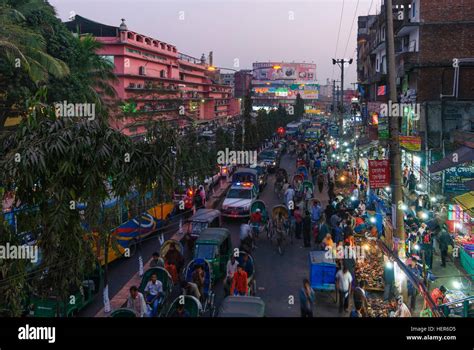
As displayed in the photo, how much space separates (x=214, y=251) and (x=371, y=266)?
4873 mm

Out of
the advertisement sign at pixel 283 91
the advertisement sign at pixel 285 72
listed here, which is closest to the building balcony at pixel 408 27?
the advertisement sign at pixel 283 91

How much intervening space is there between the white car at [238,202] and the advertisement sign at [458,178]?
9389 mm

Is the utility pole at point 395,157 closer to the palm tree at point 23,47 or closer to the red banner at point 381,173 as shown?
the red banner at point 381,173

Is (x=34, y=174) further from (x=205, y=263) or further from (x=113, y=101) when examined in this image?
(x=113, y=101)

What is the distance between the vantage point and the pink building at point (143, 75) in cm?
4130

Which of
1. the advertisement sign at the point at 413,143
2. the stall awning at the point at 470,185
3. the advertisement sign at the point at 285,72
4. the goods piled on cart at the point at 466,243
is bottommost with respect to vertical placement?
the goods piled on cart at the point at 466,243

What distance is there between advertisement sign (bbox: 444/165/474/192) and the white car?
939cm

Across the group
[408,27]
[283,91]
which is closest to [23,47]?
[408,27]

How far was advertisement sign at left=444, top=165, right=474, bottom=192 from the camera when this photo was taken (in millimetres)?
16172

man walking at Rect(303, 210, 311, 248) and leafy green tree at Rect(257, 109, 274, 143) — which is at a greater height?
leafy green tree at Rect(257, 109, 274, 143)

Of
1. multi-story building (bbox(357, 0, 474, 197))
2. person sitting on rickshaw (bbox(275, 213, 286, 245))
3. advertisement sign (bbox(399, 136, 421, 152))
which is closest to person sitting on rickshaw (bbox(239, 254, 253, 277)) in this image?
person sitting on rickshaw (bbox(275, 213, 286, 245))

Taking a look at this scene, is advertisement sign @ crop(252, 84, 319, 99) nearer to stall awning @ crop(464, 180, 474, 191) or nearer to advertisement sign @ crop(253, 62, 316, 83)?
advertisement sign @ crop(253, 62, 316, 83)

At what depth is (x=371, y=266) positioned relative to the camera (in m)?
13.6

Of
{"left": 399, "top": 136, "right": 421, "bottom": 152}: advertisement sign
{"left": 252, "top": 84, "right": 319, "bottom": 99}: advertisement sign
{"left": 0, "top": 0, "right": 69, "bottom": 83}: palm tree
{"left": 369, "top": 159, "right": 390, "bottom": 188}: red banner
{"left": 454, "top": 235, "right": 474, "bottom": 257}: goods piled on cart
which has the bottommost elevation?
{"left": 454, "top": 235, "right": 474, "bottom": 257}: goods piled on cart
